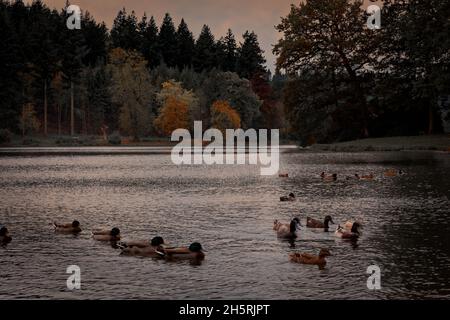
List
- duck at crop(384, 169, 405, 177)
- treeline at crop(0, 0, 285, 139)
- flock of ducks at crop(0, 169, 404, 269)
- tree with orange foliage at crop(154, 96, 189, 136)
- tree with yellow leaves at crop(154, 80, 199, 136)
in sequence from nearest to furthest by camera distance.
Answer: flock of ducks at crop(0, 169, 404, 269) → duck at crop(384, 169, 405, 177) → treeline at crop(0, 0, 285, 139) → tree with orange foliage at crop(154, 96, 189, 136) → tree with yellow leaves at crop(154, 80, 199, 136)

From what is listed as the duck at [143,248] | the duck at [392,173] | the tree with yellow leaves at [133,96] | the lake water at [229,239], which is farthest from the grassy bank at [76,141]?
the duck at [143,248]

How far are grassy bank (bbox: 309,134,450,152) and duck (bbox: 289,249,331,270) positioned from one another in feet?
202

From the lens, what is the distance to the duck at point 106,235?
21.3 m

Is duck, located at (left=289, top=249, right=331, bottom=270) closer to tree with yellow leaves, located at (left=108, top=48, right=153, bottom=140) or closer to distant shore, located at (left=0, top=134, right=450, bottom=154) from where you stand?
distant shore, located at (left=0, top=134, right=450, bottom=154)

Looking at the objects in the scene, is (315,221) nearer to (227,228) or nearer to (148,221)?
(227,228)

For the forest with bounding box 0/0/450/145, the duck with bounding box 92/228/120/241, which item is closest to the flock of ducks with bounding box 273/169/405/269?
the duck with bounding box 92/228/120/241

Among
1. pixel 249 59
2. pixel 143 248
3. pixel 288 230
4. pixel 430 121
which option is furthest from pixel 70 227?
pixel 249 59

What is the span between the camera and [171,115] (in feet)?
461

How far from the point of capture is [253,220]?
26.0 meters

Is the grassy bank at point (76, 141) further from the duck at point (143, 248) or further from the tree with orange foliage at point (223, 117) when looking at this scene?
the duck at point (143, 248)

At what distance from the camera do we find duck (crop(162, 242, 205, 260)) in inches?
719

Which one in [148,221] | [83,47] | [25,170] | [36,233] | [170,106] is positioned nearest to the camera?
[36,233]
